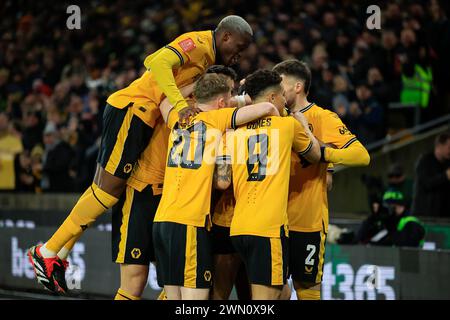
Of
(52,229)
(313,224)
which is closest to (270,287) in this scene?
(313,224)

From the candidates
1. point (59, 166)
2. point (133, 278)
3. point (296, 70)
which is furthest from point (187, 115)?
point (59, 166)

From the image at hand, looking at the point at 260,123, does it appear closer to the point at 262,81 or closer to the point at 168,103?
the point at 262,81

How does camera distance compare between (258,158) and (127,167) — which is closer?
(258,158)

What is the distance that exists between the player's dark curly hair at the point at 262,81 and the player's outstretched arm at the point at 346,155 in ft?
1.99

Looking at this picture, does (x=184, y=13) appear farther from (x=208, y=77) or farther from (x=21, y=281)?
(x=208, y=77)

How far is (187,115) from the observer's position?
6.59 meters

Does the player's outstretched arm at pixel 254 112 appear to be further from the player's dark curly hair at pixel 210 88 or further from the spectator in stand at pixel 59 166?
the spectator in stand at pixel 59 166

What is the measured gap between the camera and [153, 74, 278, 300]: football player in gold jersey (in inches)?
256

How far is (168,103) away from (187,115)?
19.8 inches

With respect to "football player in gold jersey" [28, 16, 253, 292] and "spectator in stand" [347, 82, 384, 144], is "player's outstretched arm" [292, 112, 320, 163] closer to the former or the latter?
"football player in gold jersey" [28, 16, 253, 292]

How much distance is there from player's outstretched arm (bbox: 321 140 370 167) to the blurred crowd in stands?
381 centimetres

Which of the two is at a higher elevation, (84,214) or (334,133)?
(334,133)

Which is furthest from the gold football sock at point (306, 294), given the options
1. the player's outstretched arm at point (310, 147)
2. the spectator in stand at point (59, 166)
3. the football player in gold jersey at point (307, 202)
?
the spectator in stand at point (59, 166)

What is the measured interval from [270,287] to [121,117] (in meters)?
1.87
